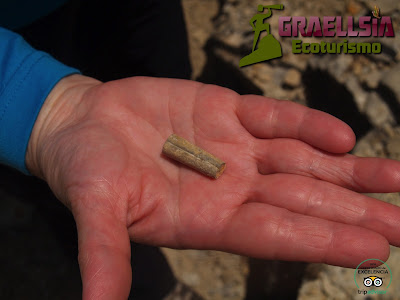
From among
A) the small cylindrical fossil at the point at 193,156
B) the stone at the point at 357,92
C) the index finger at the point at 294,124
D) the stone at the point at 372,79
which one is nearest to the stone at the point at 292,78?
the stone at the point at 357,92

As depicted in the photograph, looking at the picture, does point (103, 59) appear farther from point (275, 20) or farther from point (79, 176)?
point (79, 176)

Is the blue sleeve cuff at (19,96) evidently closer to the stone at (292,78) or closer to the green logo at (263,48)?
the green logo at (263,48)

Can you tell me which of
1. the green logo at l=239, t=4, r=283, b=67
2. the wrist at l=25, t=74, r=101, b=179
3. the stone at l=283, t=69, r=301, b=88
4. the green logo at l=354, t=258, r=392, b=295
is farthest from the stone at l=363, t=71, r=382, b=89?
the wrist at l=25, t=74, r=101, b=179

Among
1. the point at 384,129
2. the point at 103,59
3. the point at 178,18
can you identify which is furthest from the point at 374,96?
the point at 103,59

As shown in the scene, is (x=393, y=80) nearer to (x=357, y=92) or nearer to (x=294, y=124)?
(x=357, y=92)

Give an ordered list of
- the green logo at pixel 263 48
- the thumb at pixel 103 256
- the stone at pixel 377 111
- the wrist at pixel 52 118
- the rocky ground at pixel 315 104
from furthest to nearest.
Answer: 1. the green logo at pixel 263 48
2. the stone at pixel 377 111
3. the rocky ground at pixel 315 104
4. the wrist at pixel 52 118
5. the thumb at pixel 103 256

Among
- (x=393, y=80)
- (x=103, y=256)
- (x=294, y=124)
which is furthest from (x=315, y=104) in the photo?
(x=103, y=256)
